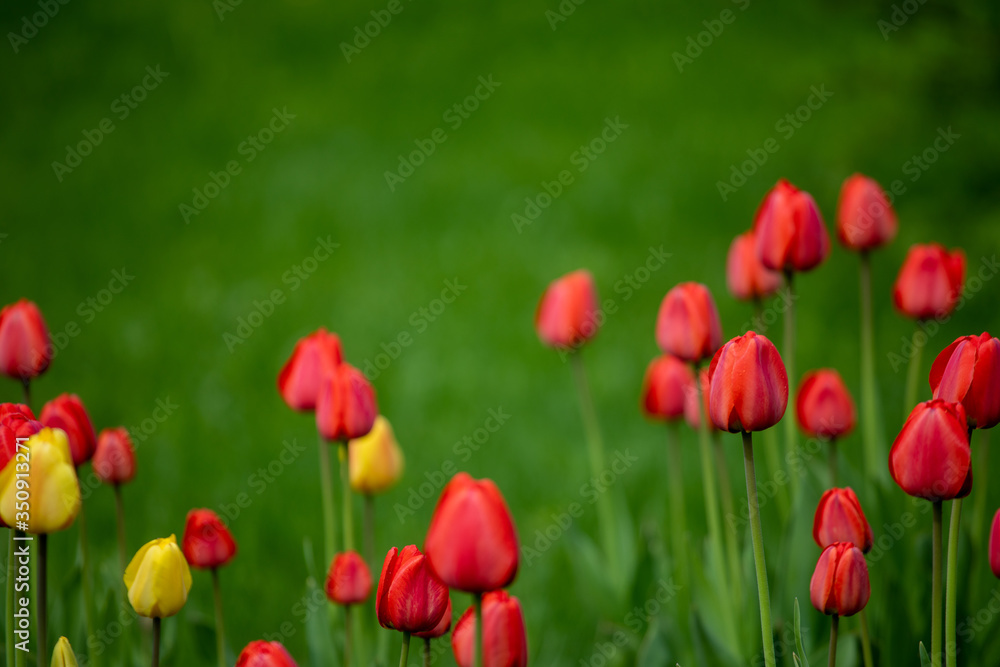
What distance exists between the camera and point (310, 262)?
457 centimetres

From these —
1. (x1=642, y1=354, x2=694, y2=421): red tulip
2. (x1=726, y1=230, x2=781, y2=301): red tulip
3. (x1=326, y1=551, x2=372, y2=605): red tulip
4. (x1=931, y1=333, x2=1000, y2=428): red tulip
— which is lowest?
(x1=326, y1=551, x2=372, y2=605): red tulip

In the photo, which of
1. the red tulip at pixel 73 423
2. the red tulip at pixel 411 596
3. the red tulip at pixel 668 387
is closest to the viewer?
the red tulip at pixel 411 596

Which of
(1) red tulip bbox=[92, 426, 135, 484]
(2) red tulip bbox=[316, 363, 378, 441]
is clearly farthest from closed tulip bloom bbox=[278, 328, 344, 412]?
(1) red tulip bbox=[92, 426, 135, 484]

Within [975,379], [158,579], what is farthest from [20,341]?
[975,379]

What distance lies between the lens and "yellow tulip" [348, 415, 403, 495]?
5.90ft

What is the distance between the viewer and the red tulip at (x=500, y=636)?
1.14 metres

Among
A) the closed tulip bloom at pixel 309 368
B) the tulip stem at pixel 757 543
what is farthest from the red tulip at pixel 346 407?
the tulip stem at pixel 757 543

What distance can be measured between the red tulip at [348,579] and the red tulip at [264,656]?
281 mm

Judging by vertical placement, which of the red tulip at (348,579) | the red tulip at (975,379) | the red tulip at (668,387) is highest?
the red tulip at (668,387)

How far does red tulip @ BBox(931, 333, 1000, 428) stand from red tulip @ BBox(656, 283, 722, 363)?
0.45 meters

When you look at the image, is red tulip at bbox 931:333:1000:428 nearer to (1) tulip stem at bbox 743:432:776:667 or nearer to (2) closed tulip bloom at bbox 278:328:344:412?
(1) tulip stem at bbox 743:432:776:667

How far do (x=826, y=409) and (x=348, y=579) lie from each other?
0.97m

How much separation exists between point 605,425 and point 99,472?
221cm

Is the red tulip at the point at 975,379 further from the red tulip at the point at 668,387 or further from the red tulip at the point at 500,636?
the red tulip at the point at 668,387
